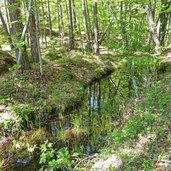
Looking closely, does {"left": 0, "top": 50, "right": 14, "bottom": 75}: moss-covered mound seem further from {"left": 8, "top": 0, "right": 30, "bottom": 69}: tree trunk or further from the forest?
→ {"left": 8, "top": 0, "right": 30, "bottom": 69}: tree trunk

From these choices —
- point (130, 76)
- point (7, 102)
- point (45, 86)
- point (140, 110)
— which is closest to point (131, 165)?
point (140, 110)

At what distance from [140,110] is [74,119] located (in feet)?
8.42

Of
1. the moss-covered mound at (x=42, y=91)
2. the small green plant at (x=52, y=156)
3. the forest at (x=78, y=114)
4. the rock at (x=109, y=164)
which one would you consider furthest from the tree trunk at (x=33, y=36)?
the small green plant at (x=52, y=156)

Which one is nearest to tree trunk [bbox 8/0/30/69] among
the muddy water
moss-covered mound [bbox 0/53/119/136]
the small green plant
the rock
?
moss-covered mound [bbox 0/53/119/136]

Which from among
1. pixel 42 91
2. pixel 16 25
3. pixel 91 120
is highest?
pixel 16 25

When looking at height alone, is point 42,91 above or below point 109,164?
above

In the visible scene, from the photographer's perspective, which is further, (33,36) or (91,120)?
(33,36)

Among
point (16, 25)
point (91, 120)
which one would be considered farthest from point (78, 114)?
point (16, 25)

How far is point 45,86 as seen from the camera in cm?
958

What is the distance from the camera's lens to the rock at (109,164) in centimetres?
449

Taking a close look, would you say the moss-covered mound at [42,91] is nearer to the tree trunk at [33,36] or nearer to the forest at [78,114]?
the forest at [78,114]

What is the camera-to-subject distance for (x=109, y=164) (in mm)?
4699

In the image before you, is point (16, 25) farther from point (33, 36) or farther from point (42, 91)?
point (42, 91)

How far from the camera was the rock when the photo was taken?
4.49 metres
